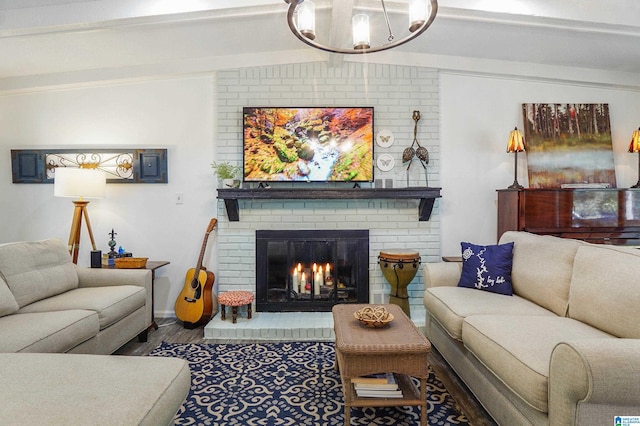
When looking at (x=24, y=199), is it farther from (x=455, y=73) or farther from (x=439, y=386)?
(x=455, y=73)

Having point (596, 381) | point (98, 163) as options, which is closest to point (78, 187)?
point (98, 163)

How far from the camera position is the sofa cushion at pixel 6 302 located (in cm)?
220

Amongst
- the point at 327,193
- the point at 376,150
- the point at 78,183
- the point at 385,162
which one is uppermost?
the point at 376,150

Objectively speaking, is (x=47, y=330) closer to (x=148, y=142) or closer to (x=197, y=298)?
(x=197, y=298)

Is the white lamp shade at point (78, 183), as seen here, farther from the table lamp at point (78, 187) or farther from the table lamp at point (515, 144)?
the table lamp at point (515, 144)

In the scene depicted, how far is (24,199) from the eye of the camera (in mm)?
3908

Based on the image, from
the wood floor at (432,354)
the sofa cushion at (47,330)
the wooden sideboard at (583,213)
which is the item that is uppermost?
the wooden sideboard at (583,213)

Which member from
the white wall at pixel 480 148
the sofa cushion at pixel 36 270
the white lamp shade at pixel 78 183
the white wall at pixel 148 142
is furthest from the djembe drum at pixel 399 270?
the white lamp shade at pixel 78 183

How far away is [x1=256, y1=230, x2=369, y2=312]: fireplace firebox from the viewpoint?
3.72 m

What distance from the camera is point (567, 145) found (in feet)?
12.5

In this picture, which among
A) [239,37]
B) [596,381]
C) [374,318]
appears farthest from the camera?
[239,37]

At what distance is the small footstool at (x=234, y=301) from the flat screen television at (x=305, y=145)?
43.4 inches

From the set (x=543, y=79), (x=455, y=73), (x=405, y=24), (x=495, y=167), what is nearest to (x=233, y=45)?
(x=405, y=24)

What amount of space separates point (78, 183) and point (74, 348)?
1.71m
